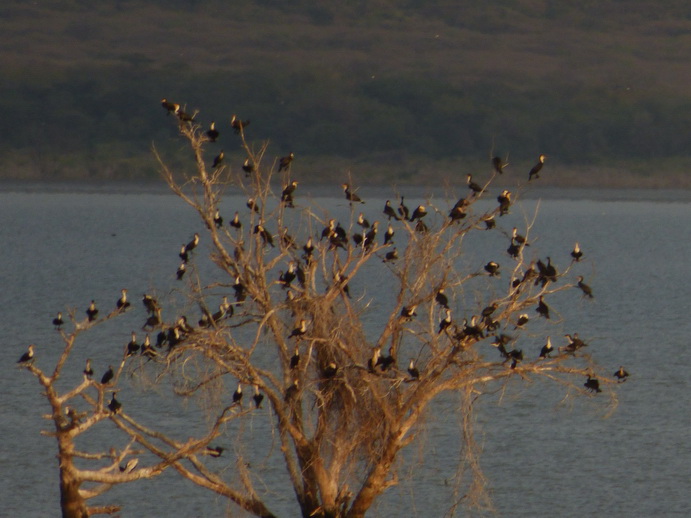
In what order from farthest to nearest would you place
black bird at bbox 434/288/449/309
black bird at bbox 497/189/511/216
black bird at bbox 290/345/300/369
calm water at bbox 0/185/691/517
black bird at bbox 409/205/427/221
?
calm water at bbox 0/185/691/517 → black bird at bbox 409/205/427/221 → black bird at bbox 497/189/511/216 → black bird at bbox 434/288/449/309 → black bird at bbox 290/345/300/369

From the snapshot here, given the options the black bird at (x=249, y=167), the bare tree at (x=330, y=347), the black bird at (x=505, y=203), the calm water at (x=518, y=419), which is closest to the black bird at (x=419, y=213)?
the bare tree at (x=330, y=347)

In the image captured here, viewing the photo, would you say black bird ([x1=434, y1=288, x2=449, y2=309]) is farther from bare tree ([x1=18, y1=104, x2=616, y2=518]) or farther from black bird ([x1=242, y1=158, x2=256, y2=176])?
black bird ([x1=242, y1=158, x2=256, y2=176])

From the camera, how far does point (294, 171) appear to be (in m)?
90.7

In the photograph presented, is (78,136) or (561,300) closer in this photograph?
(561,300)

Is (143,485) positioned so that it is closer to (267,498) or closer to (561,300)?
(267,498)

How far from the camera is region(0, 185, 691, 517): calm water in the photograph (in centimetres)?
1786

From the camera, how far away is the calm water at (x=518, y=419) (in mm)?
17859

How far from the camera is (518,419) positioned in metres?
22.8

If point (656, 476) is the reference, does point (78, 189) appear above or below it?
below

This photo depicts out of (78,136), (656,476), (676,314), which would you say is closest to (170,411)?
(656,476)

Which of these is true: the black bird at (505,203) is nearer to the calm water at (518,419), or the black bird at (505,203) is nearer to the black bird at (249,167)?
the calm water at (518,419)

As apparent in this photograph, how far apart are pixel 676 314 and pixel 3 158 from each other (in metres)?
66.5

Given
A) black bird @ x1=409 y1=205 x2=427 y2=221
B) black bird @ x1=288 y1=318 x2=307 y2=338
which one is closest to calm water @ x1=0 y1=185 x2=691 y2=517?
black bird @ x1=409 y1=205 x2=427 y2=221

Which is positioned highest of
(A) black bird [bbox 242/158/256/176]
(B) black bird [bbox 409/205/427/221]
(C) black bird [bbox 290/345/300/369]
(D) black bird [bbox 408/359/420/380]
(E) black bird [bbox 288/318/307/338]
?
(A) black bird [bbox 242/158/256/176]
